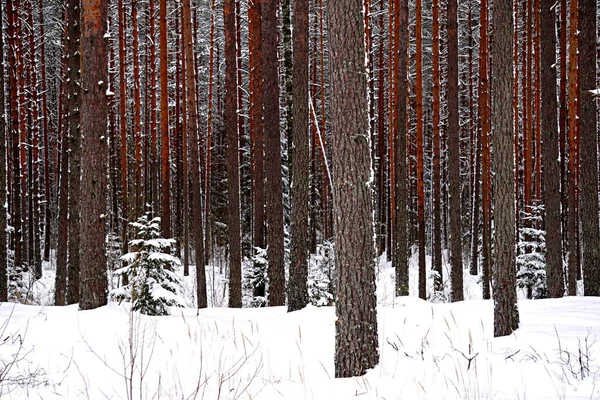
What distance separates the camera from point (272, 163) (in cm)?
1003

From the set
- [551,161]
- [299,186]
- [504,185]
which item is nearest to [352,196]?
[504,185]

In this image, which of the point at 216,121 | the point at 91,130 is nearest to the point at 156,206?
the point at 216,121

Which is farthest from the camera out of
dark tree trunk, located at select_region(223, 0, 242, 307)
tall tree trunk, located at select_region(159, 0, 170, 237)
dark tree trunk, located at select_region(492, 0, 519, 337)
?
tall tree trunk, located at select_region(159, 0, 170, 237)

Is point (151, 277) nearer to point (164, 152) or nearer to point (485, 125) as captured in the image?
point (164, 152)

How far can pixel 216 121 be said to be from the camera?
31781 mm

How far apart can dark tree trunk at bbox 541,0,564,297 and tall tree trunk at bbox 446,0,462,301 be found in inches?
99.6

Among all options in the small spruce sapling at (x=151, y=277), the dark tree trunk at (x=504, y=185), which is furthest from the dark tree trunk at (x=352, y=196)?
the small spruce sapling at (x=151, y=277)

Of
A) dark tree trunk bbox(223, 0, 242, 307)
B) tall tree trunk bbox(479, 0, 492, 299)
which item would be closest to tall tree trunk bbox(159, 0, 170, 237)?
dark tree trunk bbox(223, 0, 242, 307)

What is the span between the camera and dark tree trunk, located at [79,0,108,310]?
24.3 feet

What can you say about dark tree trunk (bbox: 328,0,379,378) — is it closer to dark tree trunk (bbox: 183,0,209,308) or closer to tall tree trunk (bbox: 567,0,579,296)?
dark tree trunk (bbox: 183,0,209,308)

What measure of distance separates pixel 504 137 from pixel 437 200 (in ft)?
32.7

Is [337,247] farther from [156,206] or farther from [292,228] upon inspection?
[156,206]

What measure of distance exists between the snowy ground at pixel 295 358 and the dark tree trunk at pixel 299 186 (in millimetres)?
957

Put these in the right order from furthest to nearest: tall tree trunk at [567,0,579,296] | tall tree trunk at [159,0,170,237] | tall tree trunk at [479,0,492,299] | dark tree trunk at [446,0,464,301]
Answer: tall tree trunk at [479,0,492,299]
tall tree trunk at [159,0,170,237]
dark tree trunk at [446,0,464,301]
tall tree trunk at [567,0,579,296]
